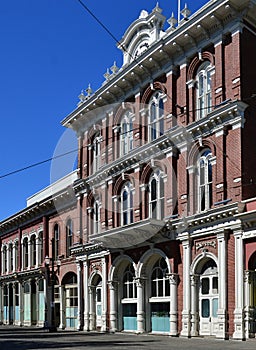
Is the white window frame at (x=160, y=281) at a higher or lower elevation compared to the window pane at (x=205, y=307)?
higher

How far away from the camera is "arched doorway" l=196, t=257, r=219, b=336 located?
2580 centimetres

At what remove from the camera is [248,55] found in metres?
26.2

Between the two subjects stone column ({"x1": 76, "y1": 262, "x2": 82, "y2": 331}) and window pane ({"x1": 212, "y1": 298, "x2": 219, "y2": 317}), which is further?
stone column ({"x1": 76, "y1": 262, "x2": 82, "y2": 331})

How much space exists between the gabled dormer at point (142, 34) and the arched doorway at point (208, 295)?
11.5 m

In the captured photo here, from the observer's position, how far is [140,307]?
30.5 metres

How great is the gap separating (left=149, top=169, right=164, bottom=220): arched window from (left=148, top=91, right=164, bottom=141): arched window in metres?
1.95

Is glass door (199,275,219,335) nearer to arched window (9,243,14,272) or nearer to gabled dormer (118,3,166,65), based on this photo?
gabled dormer (118,3,166,65)

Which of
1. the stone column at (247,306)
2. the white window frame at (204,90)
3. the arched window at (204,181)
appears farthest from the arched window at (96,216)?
the stone column at (247,306)

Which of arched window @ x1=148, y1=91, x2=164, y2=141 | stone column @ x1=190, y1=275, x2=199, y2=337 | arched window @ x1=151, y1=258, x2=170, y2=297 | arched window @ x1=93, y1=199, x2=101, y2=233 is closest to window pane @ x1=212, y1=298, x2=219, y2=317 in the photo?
stone column @ x1=190, y1=275, x2=199, y2=337

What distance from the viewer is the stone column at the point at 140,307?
30.5 meters

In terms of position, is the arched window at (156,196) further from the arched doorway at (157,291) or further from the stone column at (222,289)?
the stone column at (222,289)

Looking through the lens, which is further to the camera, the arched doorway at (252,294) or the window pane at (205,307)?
the window pane at (205,307)

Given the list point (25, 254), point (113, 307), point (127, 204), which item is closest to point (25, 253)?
point (25, 254)

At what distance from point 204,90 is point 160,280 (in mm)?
9211
